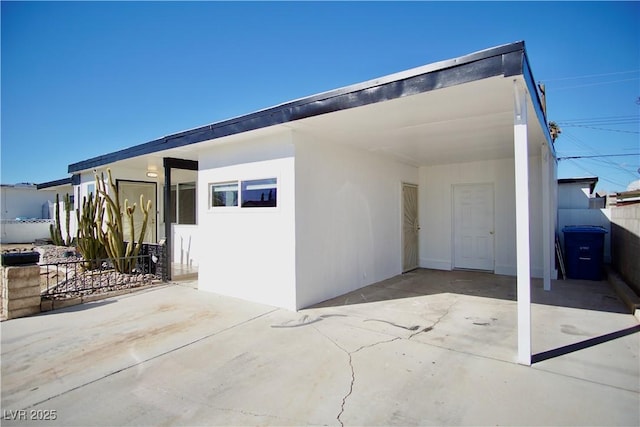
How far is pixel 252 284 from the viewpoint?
5.58 m

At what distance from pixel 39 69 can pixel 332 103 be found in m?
7.86

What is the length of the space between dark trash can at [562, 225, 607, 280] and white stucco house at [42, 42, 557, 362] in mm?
511

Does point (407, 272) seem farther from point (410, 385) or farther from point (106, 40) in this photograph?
point (106, 40)

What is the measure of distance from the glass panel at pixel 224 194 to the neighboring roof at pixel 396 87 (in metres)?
0.96

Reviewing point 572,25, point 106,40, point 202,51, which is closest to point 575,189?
point 572,25

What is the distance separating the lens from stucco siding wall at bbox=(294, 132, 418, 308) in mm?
5125

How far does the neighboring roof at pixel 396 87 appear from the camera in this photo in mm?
2830

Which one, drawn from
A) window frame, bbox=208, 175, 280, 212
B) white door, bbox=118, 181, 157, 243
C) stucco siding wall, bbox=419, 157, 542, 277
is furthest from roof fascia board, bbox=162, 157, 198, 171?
stucco siding wall, bbox=419, 157, 542, 277

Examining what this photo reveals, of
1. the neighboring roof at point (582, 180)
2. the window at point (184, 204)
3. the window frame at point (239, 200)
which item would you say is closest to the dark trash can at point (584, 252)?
the neighboring roof at point (582, 180)

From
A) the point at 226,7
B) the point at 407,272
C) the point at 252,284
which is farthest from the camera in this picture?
the point at 407,272

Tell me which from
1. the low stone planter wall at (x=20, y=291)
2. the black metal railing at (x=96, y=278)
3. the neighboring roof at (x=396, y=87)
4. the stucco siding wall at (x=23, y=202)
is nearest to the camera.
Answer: the neighboring roof at (x=396, y=87)

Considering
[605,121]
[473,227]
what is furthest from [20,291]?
[605,121]

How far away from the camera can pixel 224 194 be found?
6098 mm

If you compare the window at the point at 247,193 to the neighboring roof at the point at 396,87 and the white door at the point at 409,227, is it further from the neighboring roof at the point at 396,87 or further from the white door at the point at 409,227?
the white door at the point at 409,227
